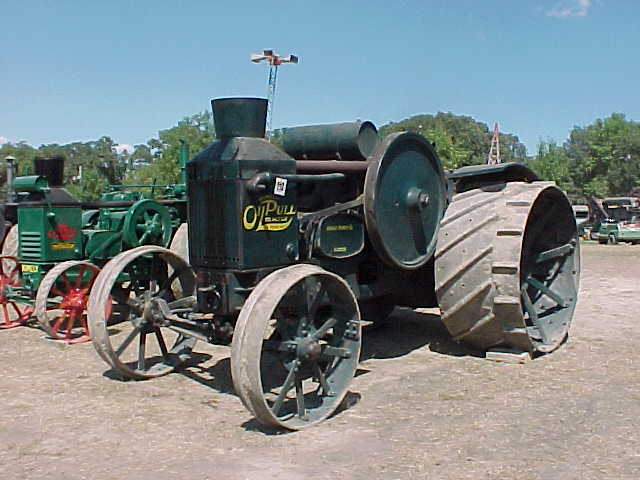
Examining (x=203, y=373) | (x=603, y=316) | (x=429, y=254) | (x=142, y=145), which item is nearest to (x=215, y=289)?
(x=203, y=373)

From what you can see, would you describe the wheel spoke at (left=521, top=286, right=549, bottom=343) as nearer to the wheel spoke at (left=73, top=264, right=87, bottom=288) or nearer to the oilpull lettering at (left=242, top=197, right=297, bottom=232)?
the oilpull lettering at (left=242, top=197, right=297, bottom=232)

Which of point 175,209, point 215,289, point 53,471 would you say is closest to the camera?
point 53,471

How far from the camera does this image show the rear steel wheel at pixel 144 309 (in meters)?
5.45

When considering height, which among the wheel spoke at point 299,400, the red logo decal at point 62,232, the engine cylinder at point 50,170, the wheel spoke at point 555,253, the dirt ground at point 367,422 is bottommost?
the dirt ground at point 367,422

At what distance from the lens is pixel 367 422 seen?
470cm

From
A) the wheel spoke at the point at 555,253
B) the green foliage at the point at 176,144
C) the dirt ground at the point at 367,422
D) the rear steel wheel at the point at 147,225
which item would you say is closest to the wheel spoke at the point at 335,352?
the dirt ground at the point at 367,422

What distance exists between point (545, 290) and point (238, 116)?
3.45m

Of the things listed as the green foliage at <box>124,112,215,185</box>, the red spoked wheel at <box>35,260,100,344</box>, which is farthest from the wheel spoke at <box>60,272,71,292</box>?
the green foliage at <box>124,112,215,185</box>

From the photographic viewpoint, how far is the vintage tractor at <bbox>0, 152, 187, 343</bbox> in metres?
8.23

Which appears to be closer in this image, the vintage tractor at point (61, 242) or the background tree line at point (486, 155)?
the vintage tractor at point (61, 242)

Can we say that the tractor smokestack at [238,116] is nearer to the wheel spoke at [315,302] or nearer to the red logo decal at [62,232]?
the wheel spoke at [315,302]

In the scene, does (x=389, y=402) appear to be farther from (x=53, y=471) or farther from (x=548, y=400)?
(x=53, y=471)

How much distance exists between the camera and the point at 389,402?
513 cm

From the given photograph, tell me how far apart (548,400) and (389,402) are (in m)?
1.14
